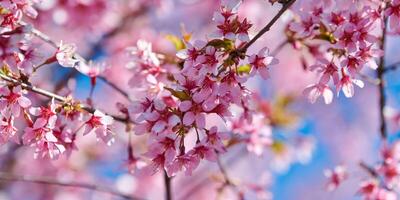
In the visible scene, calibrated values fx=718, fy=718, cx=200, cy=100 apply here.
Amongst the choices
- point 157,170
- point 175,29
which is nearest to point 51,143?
point 157,170

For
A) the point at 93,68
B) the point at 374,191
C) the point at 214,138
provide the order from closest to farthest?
the point at 214,138
the point at 93,68
the point at 374,191

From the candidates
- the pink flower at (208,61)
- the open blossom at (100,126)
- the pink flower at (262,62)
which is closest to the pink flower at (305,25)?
the pink flower at (262,62)

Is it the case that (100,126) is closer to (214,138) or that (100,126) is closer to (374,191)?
(214,138)

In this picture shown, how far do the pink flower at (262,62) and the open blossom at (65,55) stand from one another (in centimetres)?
64

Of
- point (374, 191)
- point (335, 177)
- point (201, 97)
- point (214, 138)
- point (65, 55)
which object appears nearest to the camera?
point (201, 97)

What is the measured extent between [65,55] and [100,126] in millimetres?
296

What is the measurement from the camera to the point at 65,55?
259 cm

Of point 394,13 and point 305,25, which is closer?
point 394,13

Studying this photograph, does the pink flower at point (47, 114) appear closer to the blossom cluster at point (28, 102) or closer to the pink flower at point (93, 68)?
the blossom cluster at point (28, 102)

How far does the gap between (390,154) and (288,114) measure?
1.36m

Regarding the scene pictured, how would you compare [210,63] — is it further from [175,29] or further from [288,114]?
[175,29]

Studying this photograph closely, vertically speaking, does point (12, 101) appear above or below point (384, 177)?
above

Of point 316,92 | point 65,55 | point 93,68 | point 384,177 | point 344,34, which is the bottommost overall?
point 384,177

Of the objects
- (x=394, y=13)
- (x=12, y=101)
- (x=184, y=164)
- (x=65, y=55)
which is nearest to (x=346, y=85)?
(x=394, y=13)
